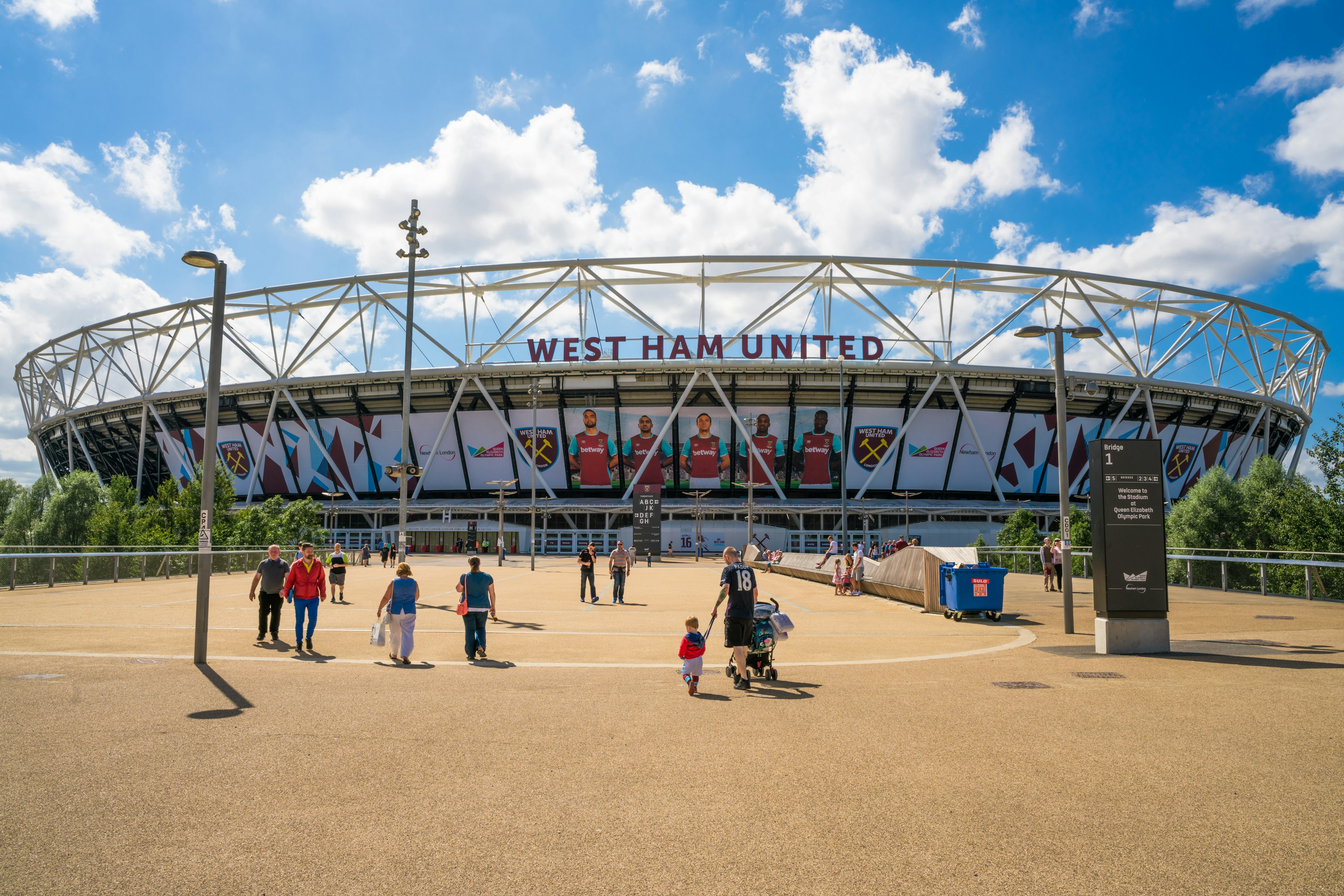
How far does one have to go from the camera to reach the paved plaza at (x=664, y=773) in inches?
159

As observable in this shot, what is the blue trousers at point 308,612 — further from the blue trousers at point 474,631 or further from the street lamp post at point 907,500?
the street lamp post at point 907,500

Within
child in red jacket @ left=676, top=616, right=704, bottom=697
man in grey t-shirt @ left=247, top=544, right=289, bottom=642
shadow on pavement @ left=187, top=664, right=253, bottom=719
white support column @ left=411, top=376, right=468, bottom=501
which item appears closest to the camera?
shadow on pavement @ left=187, top=664, right=253, bottom=719

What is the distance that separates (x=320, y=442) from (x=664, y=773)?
57193 mm

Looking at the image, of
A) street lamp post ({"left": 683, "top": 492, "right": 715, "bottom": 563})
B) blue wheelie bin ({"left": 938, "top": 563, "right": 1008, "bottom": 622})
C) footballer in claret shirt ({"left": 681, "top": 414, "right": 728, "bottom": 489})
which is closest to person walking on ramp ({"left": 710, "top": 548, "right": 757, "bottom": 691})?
blue wheelie bin ({"left": 938, "top": 563, "right": 1008, "bottom": 622})

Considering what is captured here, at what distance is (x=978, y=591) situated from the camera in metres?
16.7

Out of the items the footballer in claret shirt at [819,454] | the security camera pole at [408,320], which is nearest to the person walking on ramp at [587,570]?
the security camera pole at [408,320]

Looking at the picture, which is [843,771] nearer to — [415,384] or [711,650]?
[711,650]

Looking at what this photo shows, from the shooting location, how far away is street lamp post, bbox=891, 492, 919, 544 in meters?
50.3

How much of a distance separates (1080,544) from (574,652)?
3133cm

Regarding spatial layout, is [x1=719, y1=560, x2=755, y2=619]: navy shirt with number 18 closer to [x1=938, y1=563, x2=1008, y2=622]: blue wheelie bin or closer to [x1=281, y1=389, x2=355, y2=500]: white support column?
[x1=938, y1=563, x2=1008, y2=622]: blue wheelie bin

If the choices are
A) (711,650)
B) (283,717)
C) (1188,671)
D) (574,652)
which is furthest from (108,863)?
(1188,671)

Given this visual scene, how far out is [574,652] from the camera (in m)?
11.9

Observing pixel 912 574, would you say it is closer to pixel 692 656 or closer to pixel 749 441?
pixel 692 656

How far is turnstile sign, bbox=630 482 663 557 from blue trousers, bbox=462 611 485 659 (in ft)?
97.6
